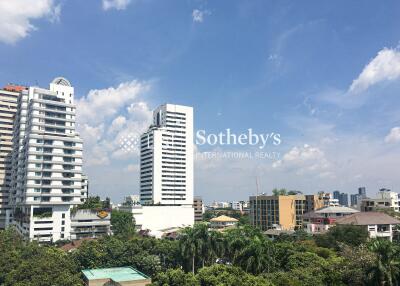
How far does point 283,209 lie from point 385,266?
90.0 m

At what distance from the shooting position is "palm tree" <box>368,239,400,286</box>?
30797 mm

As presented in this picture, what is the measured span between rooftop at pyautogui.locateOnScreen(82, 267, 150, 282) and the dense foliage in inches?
86.4

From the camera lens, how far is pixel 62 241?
89250 mm

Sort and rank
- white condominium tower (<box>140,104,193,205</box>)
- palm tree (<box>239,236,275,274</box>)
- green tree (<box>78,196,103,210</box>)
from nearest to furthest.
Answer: palm tree (<box>239,236,275,274</box>)
green tree (<box>78,196,103,210</box>)
white condominium tower (<box>140,104,193,205</box>)

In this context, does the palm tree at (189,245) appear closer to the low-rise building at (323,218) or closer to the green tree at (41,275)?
the green tree at (41,275)

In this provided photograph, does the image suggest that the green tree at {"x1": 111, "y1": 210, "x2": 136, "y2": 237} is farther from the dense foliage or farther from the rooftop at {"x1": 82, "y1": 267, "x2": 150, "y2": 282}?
the rooftop at {"x1": 82, "y1": 267, "x2": 150, "y2": 282}

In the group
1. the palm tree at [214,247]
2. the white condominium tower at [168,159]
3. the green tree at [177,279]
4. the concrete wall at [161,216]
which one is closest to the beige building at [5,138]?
the concrete wall at [161,216]

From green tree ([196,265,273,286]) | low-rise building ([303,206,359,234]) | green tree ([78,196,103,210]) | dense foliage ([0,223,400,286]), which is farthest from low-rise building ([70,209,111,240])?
green tree ([196,265,273,286])

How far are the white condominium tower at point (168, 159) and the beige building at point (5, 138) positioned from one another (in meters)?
53.3

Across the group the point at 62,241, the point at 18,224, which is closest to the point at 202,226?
the point at 62,241

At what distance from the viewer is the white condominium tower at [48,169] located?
299 feet

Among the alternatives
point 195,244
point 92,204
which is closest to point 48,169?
point 92,204

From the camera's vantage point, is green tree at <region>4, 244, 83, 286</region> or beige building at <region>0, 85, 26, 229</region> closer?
green tree at <region>4, 244, 83, 286</region>

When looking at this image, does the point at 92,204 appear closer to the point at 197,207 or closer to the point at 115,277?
the point at 115,277
